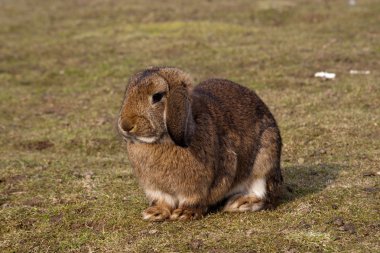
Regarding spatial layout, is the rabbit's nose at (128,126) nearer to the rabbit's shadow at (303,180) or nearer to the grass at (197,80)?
the grass at (197,80)

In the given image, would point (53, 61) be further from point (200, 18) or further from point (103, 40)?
point (200, 18)

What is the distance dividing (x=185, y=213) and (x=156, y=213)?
1.03ft

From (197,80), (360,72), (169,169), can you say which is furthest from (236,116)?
(360,72)

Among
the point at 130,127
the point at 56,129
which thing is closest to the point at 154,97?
the point at 130,127

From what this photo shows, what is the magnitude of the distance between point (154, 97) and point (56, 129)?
277 inches

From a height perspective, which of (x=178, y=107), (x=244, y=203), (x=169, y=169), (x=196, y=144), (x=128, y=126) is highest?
(x=178, y=107)

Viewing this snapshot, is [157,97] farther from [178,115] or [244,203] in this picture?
[244,203]

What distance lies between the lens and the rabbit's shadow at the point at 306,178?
7566 mm

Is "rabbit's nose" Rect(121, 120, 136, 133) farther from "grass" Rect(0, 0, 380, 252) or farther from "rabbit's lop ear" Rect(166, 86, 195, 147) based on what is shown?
"grass" Rect(0, 0, 380, 252)

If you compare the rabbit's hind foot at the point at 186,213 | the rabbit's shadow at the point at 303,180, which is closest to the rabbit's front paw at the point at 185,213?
the rabbit's hind foot at the point at 186,213

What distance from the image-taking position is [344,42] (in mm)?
19328

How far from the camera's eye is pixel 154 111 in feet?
18.5

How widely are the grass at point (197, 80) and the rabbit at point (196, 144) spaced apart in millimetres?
249

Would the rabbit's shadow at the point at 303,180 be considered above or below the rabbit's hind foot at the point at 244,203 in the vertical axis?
below
